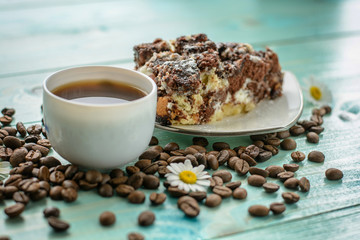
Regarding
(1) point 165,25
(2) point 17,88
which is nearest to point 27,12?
(1) point 165,25

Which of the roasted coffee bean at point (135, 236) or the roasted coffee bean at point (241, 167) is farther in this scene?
the roasted coffee bean at point (241, 167)

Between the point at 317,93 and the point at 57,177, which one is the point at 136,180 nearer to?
the point at 57,177

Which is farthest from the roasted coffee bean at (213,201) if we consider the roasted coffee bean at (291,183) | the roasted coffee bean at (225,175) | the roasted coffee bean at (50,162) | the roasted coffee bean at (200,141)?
the roasted coffee bean at (50,162)

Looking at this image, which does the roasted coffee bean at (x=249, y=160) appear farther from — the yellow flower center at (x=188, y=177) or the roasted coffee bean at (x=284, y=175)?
the yellow flower center at (x=188, y=177)

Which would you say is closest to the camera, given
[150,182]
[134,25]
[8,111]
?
[150,182]

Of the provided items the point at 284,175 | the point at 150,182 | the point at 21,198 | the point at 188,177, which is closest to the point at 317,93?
the point at 284,175

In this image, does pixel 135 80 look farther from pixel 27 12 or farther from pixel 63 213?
pixel 27 12

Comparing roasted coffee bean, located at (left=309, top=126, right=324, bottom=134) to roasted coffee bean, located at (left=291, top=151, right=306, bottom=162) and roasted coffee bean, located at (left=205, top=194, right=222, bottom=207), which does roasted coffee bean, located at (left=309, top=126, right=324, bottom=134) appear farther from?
roasted coffee bean, located at (left=205, top=194, right=222, bottom=207)
